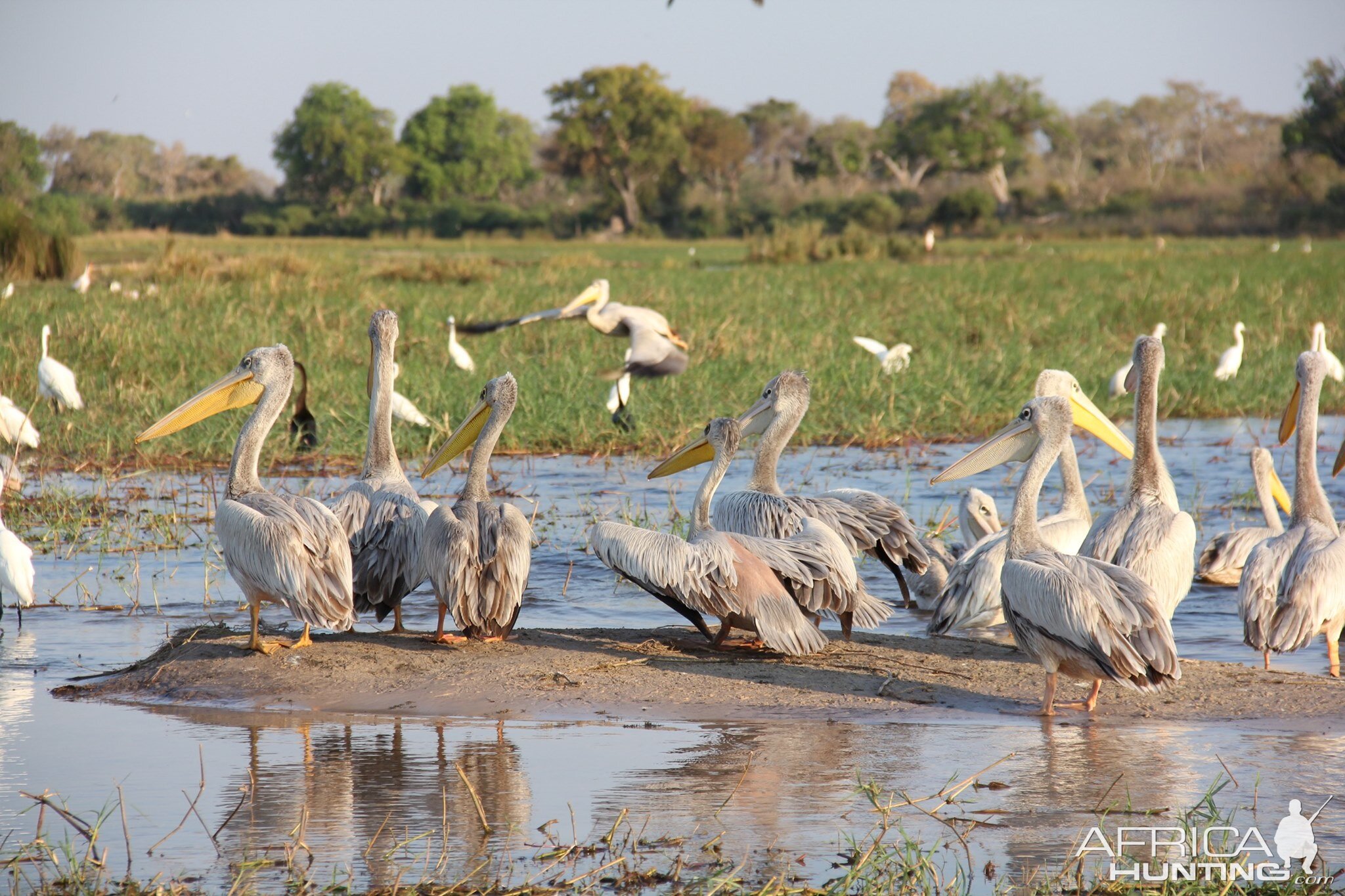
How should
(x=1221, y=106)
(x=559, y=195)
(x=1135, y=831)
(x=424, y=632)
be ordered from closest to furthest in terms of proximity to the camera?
1. (x=1135, y=831)
2. (x=424, y=632)
3. (x=559, y=195)
4. (x=1221, y=106)

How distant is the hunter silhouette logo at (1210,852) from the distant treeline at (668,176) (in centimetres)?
3978

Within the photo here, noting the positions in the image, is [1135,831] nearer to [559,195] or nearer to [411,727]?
[411,727]

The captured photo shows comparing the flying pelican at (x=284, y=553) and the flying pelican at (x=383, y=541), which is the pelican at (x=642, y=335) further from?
the flying pelican at (x=284, y=553)

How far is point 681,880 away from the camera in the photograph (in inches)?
116

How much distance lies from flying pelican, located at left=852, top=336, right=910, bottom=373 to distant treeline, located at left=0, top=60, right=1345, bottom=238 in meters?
32.1

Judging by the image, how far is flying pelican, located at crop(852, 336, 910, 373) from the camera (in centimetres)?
1175

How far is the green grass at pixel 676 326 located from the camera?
9.91 metres

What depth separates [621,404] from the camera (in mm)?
10016

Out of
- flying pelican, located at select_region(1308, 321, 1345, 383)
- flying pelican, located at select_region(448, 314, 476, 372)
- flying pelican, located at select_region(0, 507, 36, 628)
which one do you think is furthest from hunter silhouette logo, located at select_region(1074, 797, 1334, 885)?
flying pelican, located at select_region(448, 314, 476, 372)

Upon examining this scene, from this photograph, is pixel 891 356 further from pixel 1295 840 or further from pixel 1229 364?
pixel 1295 840

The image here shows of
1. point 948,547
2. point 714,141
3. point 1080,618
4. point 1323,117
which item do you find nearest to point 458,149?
point 714,141

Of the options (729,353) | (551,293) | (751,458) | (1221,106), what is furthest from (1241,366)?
(1221,106)

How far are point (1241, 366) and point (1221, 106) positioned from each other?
8724 cm

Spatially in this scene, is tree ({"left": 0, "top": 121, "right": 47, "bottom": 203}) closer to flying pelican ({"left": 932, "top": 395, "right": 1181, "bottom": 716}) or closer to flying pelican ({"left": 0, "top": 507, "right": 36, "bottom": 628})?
flying pelican ({"left": 0, "top": 507, "right": 36, "bottom": 628})
